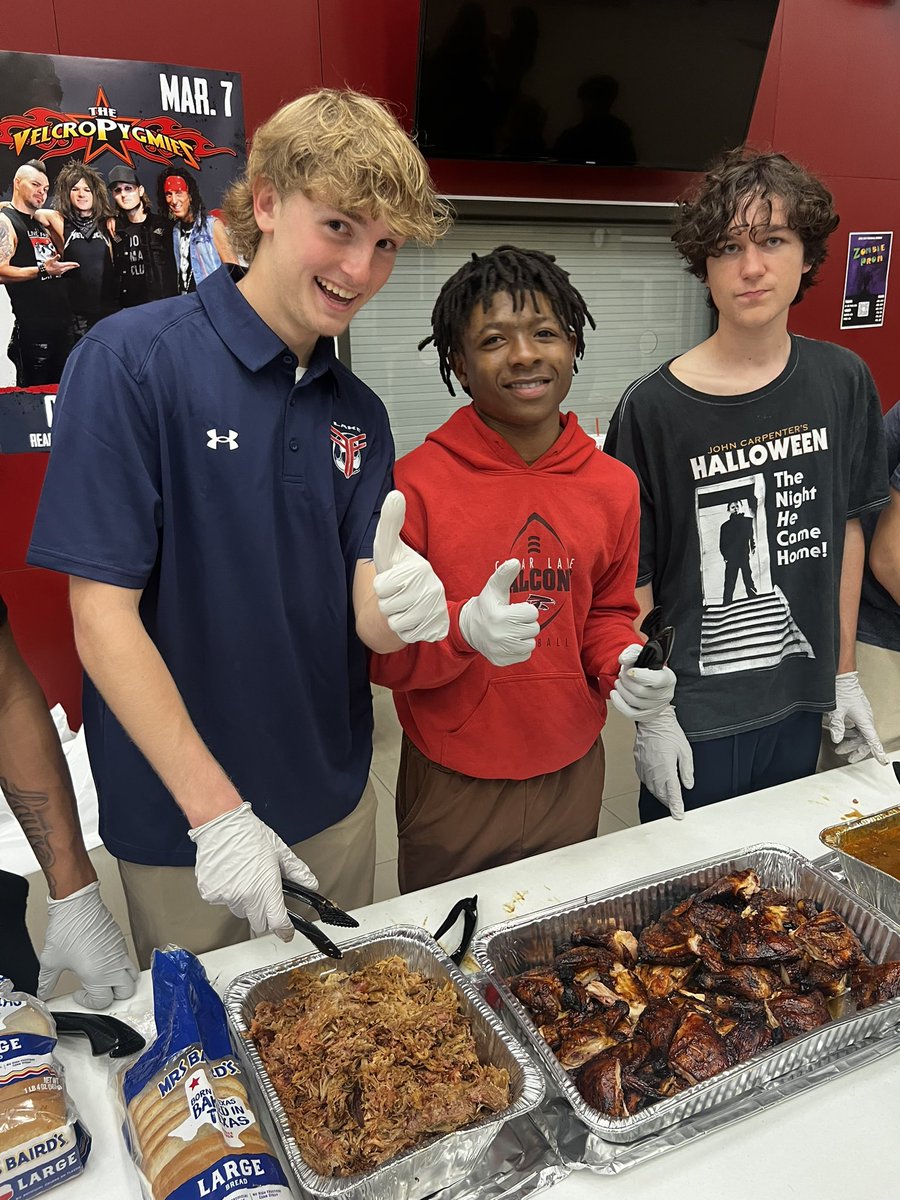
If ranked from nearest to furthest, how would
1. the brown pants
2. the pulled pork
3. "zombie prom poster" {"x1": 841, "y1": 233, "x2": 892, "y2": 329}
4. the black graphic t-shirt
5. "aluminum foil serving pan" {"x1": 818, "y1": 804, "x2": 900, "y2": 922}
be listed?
1. the pulled pork
2. "aluminum foil serving pan" {"x1": 818, "y1": 804, "x2": 900, "y2": 922}
3. the brown pants
4. the black graphic t-shirt
5. "zombie prom poster" {"x1": 841, "y1": 233, "x2": 892, "y2": 329}

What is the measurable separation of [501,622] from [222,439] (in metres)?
0.52

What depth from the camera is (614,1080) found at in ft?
3.19

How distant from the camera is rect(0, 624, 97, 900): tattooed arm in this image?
4.30ft

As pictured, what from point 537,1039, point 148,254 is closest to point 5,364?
point 148,254

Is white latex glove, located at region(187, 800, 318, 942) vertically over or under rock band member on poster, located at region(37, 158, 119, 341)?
under

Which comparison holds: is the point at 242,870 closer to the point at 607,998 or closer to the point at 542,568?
the point at 607,998

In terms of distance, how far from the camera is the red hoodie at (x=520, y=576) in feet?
5.15

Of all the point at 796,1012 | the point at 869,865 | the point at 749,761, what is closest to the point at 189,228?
the point at 749,761

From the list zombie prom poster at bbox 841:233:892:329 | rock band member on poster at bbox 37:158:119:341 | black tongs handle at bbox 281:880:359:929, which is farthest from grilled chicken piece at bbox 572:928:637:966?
zombie prom poster at bbox 841:233:892:329

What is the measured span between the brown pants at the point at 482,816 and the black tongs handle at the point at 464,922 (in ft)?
1.27

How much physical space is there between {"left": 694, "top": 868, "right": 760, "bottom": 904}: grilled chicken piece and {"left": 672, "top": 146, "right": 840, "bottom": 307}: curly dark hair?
126cm

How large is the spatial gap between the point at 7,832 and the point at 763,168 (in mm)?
2856

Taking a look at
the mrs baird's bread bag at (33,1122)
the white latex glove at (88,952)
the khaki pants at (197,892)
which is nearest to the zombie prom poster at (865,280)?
the khaki pants at (197,892)

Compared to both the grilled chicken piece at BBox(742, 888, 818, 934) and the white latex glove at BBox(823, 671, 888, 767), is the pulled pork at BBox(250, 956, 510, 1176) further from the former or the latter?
the white latex glove at BBox(823, 671, 888, 767)
